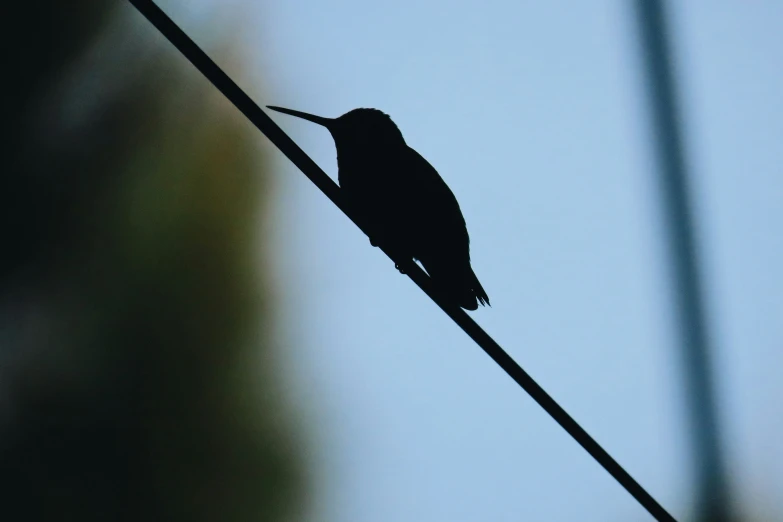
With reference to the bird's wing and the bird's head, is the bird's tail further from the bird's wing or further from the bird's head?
the bird's head

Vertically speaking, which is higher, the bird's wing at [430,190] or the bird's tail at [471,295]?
the bird's wing at [430,190]

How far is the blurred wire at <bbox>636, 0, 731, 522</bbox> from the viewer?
293 cm

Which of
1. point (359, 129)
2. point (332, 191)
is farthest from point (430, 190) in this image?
point (332, 191)

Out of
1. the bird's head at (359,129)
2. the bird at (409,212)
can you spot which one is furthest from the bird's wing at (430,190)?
the bird's head at (359,129)

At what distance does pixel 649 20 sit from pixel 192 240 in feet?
12.6

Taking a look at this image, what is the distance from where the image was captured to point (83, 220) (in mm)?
5582

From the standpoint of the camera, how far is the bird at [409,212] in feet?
7.26

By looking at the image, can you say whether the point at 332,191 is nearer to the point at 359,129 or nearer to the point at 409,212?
the point at 409,212

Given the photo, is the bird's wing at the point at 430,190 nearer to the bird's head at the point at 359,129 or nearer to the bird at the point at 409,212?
the bird at the point at 409,212

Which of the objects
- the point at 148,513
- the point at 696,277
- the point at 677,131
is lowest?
the point at 148,513

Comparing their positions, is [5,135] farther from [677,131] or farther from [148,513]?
[677,131]

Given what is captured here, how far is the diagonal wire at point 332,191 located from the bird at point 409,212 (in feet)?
3.20

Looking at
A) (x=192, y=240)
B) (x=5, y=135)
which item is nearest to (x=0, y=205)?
(x=5, y=135)

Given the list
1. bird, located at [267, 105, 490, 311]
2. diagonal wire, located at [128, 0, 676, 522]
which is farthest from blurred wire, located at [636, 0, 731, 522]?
diagonal wire, located at [128, 0, 676, 522]
